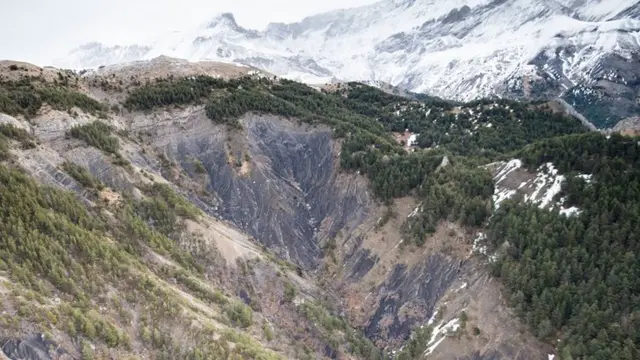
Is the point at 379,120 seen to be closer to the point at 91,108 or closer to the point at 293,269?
the point at 293,269

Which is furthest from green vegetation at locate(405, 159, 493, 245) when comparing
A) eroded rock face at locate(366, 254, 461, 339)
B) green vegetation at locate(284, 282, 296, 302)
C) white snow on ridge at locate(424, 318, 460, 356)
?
green vegetation at locate(284, 282, 296, 302)

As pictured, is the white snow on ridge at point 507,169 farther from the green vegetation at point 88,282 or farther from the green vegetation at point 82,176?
the green vegetation at point 82,176

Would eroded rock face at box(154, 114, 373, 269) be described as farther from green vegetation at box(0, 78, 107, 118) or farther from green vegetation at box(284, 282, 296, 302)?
green vegetation at box(0, 78, 107, 118)

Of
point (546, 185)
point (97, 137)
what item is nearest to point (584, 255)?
point (546, 185)

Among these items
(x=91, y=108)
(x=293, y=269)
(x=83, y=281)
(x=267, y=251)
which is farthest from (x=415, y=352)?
(x=91, y=108)

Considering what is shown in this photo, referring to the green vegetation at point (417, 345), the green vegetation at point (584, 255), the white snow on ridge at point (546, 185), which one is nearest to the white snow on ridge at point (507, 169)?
the white snow on ridge at point (546, 185)
